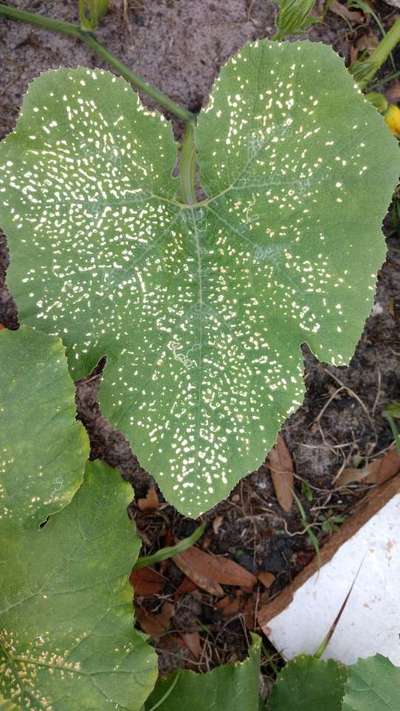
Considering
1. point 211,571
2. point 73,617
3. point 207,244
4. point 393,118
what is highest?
point 393,118

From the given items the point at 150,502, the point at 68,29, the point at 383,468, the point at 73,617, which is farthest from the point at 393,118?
the point at 73,617

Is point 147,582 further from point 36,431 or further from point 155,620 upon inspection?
point 36,431

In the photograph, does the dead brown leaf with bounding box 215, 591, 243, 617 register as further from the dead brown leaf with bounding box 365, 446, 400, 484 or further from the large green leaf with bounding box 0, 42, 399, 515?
the large green leaf with bounding box 0, 42, 399, 515

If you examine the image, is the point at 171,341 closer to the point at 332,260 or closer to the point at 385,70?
the point at 332,260

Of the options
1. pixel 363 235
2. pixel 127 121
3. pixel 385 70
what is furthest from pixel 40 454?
pixel 385 70

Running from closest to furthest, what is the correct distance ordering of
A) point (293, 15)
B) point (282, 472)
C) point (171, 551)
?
point (293, 15) < point (171, 551) < point (282, 472)

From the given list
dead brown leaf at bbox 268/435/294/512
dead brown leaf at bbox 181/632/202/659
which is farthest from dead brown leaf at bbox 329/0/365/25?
dead brown leaf at bbox 181/632/202/659
